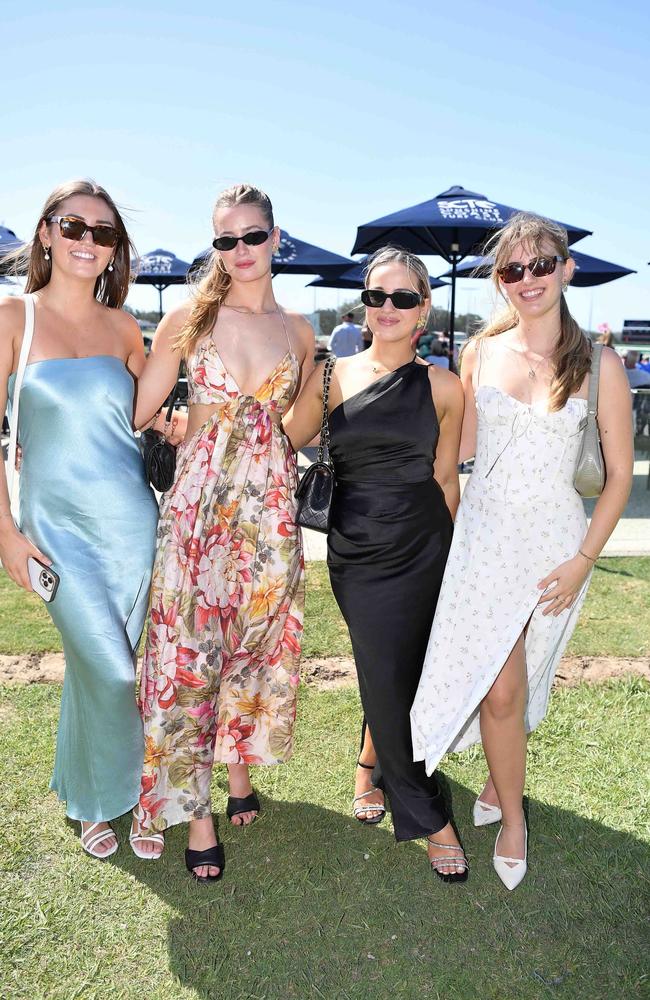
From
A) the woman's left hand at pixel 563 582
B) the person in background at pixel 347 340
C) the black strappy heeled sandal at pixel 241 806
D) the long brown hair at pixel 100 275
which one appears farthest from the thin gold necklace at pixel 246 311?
the person in background at pixel 347 340

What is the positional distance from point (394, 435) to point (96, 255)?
1225mm

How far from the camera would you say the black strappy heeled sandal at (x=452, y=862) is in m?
2.83

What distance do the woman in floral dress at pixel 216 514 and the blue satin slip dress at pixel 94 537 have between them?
0.30 feet

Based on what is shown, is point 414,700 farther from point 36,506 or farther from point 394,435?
point 36,506

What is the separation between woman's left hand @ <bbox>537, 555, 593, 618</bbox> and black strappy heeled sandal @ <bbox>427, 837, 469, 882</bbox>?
929mm

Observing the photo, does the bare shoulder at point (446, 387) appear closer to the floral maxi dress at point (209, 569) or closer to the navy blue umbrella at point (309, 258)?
the floral maxi dress at point (209, 569)

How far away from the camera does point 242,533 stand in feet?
9.46

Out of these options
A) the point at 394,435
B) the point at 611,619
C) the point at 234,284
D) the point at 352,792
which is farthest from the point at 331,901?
the point at 611,619

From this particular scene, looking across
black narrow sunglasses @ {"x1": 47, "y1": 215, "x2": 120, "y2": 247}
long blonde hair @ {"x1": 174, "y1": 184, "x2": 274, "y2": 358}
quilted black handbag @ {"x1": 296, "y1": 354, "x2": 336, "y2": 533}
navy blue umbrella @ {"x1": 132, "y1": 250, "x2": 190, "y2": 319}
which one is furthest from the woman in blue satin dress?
navy blue umbrella @ {"x1": 132, "y1": 250, "x2": 190, "y2": 319}

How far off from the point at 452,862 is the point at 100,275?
252cm

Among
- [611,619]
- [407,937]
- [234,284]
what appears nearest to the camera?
[407,937]

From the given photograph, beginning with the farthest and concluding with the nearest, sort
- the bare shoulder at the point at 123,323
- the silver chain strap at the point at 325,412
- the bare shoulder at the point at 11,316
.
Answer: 1. the bare shoulder at the point at 123,323
2. the silver chain strap at the point at 325,412
3. the bare shoulder at the point at 11,316

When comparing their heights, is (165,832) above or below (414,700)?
Answer: below

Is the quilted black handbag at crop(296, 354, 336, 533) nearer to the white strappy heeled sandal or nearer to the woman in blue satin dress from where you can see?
the woman in blue satin dress
